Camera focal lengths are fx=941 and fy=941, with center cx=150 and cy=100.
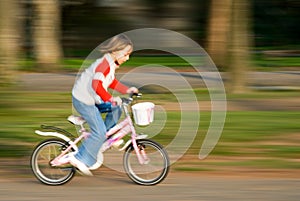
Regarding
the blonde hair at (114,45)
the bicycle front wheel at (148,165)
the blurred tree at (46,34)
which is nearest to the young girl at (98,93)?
the blonde hair at (114,45)

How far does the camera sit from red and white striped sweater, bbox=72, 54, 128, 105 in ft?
29.1

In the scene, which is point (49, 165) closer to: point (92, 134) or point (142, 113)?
point (92, 134)

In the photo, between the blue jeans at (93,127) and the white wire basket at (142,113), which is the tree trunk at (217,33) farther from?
the white wire basket at (142,113)

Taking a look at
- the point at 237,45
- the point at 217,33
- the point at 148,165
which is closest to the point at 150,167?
the point at 148,165

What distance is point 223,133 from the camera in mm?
12312

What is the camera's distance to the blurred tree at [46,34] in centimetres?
2466

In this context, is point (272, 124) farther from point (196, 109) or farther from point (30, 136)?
point (30, 136)

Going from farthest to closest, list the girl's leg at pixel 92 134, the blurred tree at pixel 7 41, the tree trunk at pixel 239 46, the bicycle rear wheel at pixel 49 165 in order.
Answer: the tree trunk at pixel 239 46, the blurred tree at pixel 7 41, the bicycle rear wheel at pixel 49 165, the girl's leg at pixel 92 134

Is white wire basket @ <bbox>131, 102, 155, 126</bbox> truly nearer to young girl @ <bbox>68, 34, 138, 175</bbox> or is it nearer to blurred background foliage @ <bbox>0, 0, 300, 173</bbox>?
young girl @ <bbox>68, 34, 138, 175</bbox>

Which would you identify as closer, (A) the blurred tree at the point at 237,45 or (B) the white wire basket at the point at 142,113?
(B) the white wire basket at the point at 142,113

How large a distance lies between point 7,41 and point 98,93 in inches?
243

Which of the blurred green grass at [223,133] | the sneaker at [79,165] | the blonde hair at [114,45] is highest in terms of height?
the blonde hair at [114,45]

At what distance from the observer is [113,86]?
9.12 metres

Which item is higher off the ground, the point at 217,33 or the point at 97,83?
the point at 97,83
